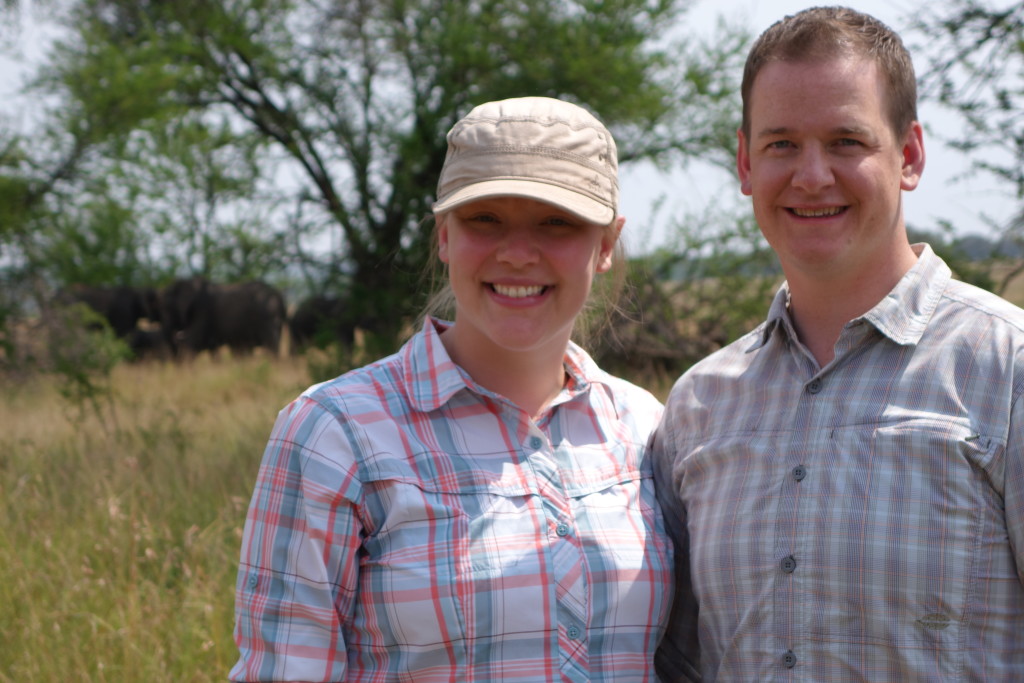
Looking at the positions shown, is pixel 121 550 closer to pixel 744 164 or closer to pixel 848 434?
Answer: pixel 744 164

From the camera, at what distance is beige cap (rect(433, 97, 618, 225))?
2262 mm

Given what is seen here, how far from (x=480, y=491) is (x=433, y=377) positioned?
275 mm

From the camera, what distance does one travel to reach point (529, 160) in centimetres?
228

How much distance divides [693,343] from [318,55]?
550 cm

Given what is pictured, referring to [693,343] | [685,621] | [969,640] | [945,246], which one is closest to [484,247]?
[685,621]

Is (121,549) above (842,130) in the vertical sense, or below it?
below

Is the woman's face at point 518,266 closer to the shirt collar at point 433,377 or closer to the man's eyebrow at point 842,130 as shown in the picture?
the shirt collar at point 433,377

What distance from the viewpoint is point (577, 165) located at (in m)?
2.33

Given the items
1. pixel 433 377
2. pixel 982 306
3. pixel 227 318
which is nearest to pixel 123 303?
pixel 227 318

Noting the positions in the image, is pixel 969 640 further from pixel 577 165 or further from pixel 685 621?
pixel 577 165

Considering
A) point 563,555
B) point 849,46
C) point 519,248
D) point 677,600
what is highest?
point 849,46

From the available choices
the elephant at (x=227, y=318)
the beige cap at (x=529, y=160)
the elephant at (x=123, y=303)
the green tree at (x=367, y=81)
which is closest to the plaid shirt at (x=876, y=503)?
the beige cap at (x=529, y=160)

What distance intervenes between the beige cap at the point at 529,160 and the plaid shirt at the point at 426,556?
0.41m

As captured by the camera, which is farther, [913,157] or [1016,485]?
[913,157]
